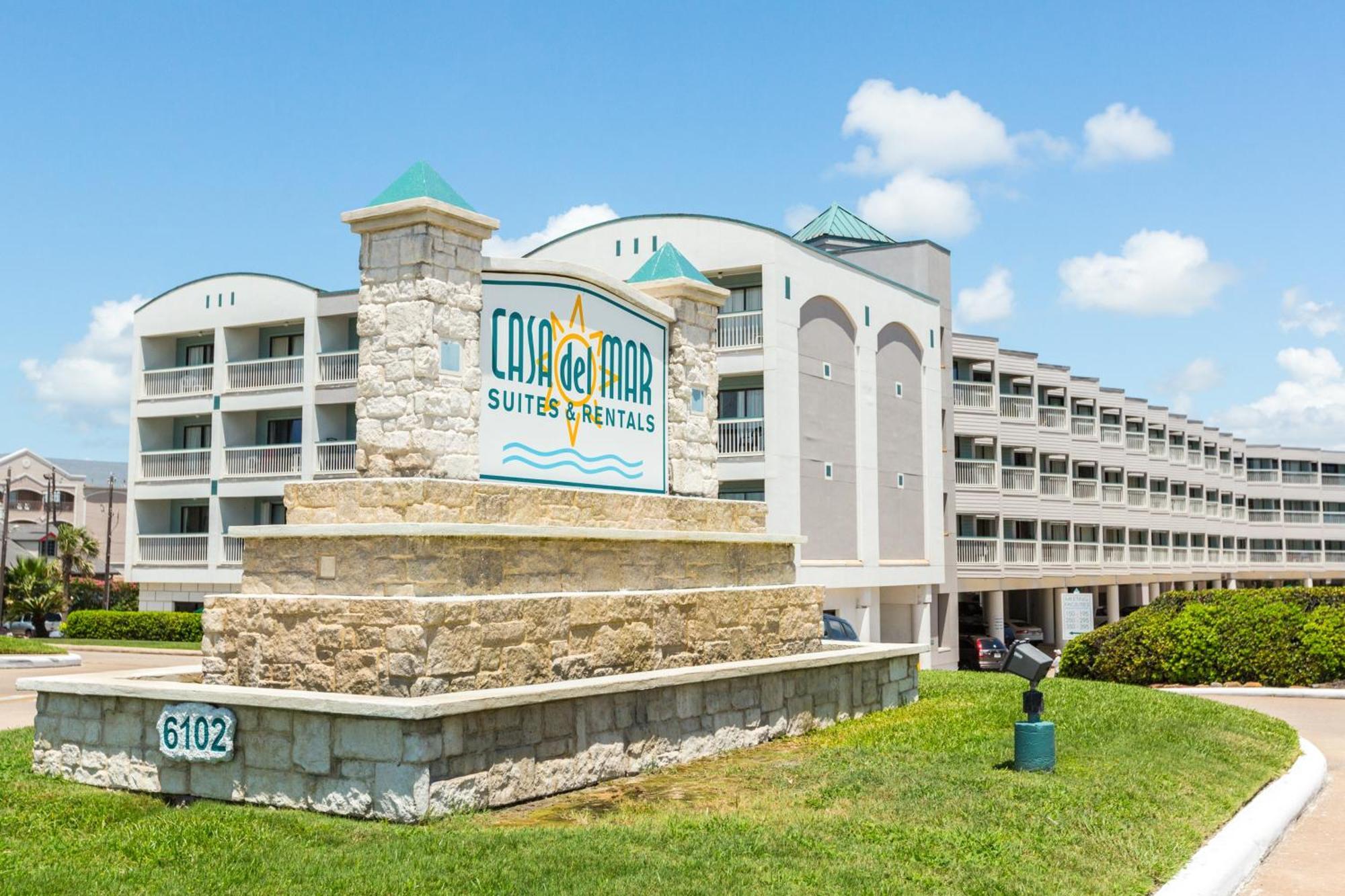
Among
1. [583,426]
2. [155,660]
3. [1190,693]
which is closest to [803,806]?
[583,426]

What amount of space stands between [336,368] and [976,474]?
22.6m

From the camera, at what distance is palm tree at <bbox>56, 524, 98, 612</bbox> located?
56.5 m

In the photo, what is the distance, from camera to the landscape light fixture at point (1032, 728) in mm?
10195

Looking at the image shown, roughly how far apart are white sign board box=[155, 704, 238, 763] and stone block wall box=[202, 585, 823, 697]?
556 millimetres

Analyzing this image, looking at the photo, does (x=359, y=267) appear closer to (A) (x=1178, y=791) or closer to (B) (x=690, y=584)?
(B) (x=690, y=584)

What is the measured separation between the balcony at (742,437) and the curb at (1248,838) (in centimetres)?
1950

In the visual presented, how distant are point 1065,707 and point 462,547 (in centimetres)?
824

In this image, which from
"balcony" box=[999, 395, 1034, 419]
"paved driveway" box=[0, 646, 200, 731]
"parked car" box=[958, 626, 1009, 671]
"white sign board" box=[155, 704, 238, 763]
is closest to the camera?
"white sign board" box=[155, 704, 238, 763]

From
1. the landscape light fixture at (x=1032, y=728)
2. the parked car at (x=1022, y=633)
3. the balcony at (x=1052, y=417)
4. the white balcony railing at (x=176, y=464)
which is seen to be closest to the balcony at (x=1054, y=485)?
the balcony at (x=1052, y=417)

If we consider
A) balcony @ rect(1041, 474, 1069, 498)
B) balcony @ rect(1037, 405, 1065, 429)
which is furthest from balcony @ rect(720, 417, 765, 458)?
balcony @ rect(1037, 405, 1065, 429)

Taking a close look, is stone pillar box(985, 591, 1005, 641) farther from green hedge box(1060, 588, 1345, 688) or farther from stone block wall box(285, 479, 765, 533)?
stone block wall box(285, 479, 765, 533)

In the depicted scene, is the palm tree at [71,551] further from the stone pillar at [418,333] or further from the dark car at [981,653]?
the stone pillar at [418,333]

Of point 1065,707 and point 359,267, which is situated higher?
point 359,267

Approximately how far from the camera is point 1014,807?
29.1 feet
